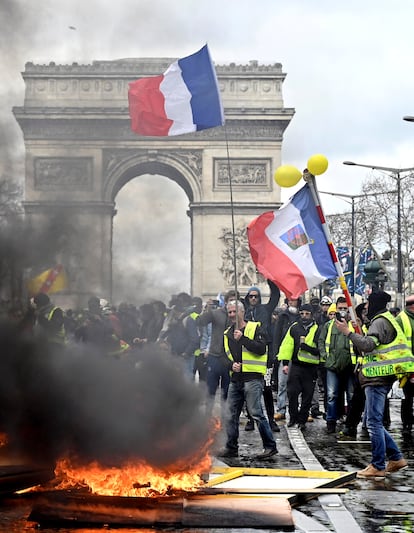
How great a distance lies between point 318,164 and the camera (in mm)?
9383

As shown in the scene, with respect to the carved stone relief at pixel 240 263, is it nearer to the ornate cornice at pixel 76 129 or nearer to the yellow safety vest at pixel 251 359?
the ornate cornice at pixel 76 129

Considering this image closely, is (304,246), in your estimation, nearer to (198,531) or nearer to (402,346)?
(402,346)

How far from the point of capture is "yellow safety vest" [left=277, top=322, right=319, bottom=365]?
13.8 meters

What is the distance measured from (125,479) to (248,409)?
3.58 metres

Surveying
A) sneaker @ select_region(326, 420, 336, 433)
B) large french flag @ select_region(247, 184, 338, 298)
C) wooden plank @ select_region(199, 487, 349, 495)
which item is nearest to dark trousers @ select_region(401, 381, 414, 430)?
sneaker @ select_region(326, 420, 336, 433)

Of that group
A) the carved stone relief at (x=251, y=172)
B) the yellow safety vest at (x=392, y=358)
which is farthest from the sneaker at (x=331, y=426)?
the carved stone relief at (x=251, y=172)

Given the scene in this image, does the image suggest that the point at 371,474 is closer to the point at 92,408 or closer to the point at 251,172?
the point at 92,408

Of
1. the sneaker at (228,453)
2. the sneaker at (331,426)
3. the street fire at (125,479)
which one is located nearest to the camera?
the street fire at (125,479)

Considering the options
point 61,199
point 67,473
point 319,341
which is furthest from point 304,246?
point 67,473

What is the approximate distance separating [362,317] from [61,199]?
6.66 meters

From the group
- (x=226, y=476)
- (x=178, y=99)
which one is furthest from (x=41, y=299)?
(x=178, y=99)

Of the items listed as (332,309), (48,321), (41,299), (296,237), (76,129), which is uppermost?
(76,129)

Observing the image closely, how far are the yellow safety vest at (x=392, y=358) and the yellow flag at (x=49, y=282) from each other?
8.93 ft

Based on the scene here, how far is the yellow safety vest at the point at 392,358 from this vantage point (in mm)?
9156
